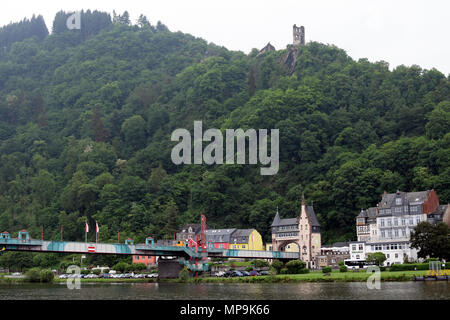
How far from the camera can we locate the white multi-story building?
328ft

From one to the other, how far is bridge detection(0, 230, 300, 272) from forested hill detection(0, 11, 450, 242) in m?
28.7

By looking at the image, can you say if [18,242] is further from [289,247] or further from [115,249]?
[289,247]

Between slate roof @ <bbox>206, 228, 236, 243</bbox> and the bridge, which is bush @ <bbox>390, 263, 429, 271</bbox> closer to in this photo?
the bridge

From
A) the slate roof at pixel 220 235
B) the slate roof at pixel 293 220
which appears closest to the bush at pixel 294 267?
the slate roof at pixel 293 220

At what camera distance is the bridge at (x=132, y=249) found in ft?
238

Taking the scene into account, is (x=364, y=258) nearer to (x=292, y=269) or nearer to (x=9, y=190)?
(x=292, y=269)

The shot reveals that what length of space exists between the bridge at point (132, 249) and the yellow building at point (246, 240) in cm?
1728

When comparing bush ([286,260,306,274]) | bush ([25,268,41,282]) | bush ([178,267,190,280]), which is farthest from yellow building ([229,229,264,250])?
bush ([25,268,41,282])

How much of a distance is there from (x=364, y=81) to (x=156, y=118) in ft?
225

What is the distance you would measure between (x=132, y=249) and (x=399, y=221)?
49.1 m

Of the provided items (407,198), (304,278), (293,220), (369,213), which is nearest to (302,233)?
(293,220)

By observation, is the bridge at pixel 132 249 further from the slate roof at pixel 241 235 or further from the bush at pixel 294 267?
the slate roof at pixel 241 235

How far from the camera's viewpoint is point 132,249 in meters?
84.5
